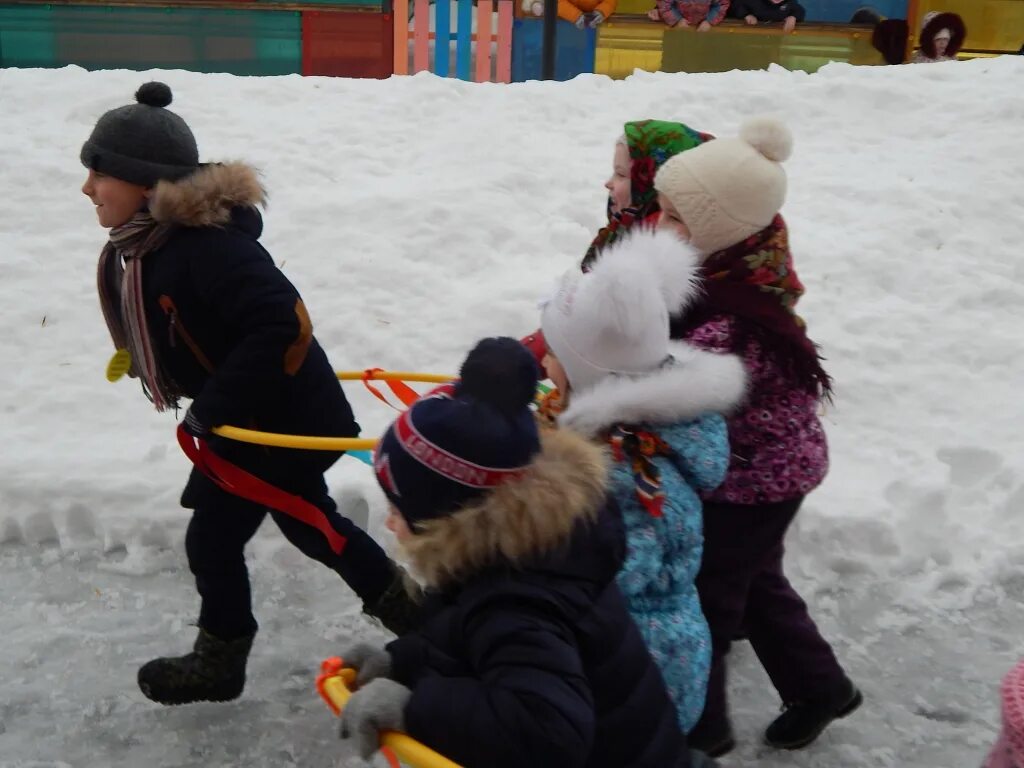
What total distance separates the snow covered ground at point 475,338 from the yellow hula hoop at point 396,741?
4.24ft

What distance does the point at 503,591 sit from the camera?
188 centimetres

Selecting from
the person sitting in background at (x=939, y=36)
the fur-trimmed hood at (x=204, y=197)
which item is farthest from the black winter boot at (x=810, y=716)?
the person sitting in background at (x=939, y=36)

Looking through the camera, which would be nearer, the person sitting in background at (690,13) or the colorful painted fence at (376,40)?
the colorful painted fence at (376,40)

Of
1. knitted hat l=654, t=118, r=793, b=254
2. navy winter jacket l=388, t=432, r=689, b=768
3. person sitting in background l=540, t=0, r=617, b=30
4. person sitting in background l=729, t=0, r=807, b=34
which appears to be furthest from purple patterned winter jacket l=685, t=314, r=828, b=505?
person sitting in background l=729, t=0, r=807, b=34

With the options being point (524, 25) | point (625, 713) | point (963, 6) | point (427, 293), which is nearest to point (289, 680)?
point (625, 713)

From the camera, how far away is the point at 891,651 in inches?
149

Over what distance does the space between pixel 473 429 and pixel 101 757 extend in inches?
74.6

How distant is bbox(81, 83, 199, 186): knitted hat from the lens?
120 inches

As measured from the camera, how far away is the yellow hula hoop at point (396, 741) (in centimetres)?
181

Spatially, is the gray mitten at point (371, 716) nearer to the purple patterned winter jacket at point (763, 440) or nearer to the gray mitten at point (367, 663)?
the gray mitten at point (367, 663)

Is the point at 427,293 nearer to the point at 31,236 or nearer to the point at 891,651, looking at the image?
the point at 31,236

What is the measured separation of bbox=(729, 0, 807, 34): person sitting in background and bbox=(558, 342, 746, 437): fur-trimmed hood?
10.5m

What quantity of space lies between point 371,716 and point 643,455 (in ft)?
2.67

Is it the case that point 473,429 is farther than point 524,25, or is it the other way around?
point 524,25
